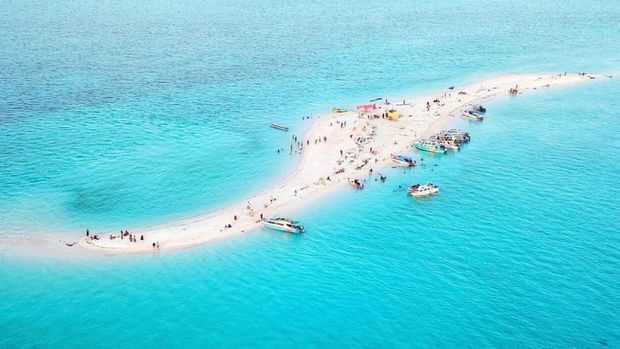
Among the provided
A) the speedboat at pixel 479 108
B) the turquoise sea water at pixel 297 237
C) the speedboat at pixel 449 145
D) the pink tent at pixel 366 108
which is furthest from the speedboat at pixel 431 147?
the speedboat at pixel 479 108

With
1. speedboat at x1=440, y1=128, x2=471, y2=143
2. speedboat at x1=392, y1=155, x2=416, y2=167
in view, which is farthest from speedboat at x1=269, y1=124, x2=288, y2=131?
speedboat at x1=440, y1=128, x2=471, y2=143

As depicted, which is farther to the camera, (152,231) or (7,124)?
(7,124)

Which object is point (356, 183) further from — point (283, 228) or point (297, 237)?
point (297, 237)

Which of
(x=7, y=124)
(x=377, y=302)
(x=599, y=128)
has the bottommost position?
(x=377, y=302)

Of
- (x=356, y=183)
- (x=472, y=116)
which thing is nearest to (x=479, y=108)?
(x=472, y=116)

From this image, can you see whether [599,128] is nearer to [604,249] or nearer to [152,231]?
[604,249]

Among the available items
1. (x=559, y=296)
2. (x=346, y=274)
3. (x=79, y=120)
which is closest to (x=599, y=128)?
(x=559, y=296)
